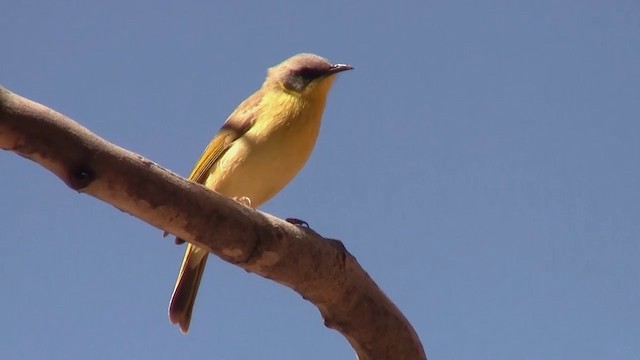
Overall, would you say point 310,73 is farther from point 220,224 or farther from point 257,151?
point 220,224

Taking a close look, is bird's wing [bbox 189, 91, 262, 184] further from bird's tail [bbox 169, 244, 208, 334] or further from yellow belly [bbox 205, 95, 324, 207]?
bird's tail [bbox 169, 244, 208, 334]

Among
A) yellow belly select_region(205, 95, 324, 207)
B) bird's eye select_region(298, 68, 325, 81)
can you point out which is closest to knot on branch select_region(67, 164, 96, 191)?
yellow belly select_region(205, 95, 324, 207)

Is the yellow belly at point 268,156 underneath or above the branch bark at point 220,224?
above

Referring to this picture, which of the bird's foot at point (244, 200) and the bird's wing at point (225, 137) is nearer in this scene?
the bird's foot at point (244, 200)

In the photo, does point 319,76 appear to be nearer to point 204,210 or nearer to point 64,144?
point 204,210

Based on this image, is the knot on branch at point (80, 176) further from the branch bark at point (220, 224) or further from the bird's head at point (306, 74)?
the bird's head at point (306, 74)

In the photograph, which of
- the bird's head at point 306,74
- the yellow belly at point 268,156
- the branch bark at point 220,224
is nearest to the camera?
the branch bark at point 220,224

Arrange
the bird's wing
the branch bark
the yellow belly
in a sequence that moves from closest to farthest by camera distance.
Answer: the branch bark → the yellow belly → the bird's wing

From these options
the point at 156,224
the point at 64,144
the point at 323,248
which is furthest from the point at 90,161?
the point at 323,248

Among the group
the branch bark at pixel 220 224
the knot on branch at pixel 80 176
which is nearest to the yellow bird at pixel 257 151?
the branch bark at pixel 220 224
